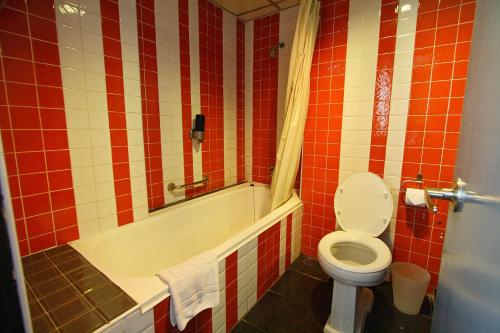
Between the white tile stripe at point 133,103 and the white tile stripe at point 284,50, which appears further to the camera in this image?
the white tile stripe at point 284,50

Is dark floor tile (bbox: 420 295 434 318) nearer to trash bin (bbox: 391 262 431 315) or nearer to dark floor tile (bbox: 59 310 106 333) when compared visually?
trash bin (bbox: 391 262 431 315)

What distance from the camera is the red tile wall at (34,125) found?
3.67 ft

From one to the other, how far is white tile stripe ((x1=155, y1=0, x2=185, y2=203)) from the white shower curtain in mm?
856

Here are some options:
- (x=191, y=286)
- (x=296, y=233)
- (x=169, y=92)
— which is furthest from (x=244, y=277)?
(x=169, y=92)

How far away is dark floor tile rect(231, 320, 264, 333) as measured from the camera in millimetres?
1436

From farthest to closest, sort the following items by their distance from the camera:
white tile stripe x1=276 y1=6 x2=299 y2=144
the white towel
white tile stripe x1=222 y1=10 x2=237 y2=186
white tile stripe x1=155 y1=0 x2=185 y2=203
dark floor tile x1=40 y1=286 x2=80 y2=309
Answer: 1. white tile stripe x1=222 y1=10 x2=237 y2=186
2. white tile stripe x1=276 y1=6 x2=299 y2=144
3. white tile stripe x1=155 y1=0 x2=185 y2=203
4. the white towel
5. dark floor tile x1=40 y1=286 x2=80 y2=309

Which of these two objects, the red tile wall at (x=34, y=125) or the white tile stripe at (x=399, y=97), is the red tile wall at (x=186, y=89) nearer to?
the red tile wall at (x=34, y=125)

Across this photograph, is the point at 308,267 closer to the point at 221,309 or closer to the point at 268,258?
the point at 268,258

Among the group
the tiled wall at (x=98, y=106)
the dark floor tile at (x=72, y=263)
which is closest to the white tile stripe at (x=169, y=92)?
the tiled wall at (x=98, y=106)

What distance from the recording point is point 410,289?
1.55m

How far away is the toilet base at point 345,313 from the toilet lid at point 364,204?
1.64ft

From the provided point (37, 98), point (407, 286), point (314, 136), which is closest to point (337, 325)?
point (407, 286)

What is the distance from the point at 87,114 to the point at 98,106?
78 millimetres

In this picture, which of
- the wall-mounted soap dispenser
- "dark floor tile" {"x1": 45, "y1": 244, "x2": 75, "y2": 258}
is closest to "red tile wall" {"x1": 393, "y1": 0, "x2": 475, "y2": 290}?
the wall-mounted soap dispenser
